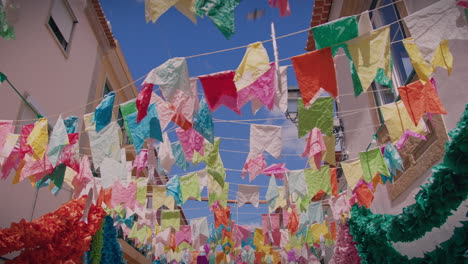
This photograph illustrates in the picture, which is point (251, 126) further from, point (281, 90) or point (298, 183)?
point (298, 183)

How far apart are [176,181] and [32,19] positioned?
436 centimetres

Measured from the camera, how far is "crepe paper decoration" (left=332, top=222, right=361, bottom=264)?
6.36 metres

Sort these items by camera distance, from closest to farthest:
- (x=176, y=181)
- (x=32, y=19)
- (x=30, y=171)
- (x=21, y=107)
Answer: (x=30, y=171) → (x=21, y=107) → (x=32, y=19) → (x=176, y=181)

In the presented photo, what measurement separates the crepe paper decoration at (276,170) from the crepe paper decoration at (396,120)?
237cm

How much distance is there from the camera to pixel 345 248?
657cm

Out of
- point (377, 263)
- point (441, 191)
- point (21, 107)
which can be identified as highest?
point (21, 107)

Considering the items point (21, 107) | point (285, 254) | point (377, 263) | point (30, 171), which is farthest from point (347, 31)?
point (285, 254)

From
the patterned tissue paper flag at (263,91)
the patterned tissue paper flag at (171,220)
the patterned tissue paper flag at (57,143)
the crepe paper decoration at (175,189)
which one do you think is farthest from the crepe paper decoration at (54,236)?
the patterned tissue paper flag at (263,91)

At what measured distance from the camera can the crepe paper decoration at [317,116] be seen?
3.95m

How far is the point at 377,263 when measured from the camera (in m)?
5.07

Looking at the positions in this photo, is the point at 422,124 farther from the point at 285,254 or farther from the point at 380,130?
the point at 285,254

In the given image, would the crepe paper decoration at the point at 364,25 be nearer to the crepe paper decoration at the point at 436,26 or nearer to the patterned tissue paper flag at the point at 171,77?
the crepe paper decoration at the point at 436,26

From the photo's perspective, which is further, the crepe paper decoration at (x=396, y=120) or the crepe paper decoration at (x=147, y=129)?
the crepe paper decoration at (x=396, y=120)

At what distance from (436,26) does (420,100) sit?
1.35 m
